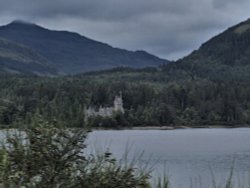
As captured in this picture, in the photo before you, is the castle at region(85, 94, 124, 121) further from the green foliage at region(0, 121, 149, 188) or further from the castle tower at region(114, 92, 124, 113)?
the green foliage at region(0, 121, 149, 188)

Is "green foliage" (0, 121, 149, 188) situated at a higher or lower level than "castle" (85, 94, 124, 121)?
lower

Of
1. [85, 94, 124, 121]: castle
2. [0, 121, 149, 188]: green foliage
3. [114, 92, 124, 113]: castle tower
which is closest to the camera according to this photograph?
[0, 121, 149, 188]: green foliage

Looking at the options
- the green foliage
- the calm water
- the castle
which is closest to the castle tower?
the castle

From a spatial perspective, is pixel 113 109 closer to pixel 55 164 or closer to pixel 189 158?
pixel 189 158

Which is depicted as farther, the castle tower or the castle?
the castle tower

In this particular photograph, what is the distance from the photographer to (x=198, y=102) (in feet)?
639

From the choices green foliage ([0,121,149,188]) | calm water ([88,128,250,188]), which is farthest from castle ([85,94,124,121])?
green foliage ([0,121,149,188])

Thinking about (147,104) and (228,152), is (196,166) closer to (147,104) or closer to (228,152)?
(228,152)

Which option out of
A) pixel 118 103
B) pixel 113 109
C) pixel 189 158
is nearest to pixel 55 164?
pixel 189 158

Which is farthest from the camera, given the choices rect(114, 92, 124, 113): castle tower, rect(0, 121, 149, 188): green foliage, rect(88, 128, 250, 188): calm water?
rect(114, 92, 124, 113): castle tower

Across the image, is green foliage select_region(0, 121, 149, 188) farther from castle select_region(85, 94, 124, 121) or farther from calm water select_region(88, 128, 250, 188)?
castle select_region(85, 94, 124, 121)

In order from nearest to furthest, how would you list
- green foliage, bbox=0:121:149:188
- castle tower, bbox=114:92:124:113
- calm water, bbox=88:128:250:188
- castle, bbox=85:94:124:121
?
green foliage, bbox=0:121:149:188
calm water, bbox=88:128:250:188
castle, bbox=85:94:124:121
castle tower, bbox=114:92:124:113

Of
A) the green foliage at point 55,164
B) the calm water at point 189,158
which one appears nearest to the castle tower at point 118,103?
the calm water at point 189,158

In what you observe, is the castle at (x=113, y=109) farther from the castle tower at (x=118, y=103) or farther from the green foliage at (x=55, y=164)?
the green foliage at (x=55, y=164)
